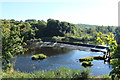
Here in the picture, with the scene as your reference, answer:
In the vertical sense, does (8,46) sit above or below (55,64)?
above

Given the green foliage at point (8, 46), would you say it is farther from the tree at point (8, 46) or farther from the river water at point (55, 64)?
the river water at point (55, 64)

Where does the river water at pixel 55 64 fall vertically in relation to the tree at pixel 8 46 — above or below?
below

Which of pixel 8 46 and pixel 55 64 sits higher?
pixel 8 46

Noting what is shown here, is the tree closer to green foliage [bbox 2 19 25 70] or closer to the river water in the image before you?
green foliage [bbox 2 19 25 70]

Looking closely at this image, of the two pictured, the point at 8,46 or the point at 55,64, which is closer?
the point at 8,46

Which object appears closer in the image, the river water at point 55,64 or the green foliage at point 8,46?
the green foliage at point 8,46

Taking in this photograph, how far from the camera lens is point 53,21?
4591 centimetres

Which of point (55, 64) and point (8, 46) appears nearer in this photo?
point (8, 46)

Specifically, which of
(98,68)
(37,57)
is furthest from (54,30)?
(98,68)

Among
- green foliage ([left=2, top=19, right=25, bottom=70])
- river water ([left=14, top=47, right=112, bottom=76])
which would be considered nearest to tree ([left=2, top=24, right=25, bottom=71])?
green foliage ([left=2, top=19, right=25, bottom=70])

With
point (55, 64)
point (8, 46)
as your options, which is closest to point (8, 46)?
point (8, 46)

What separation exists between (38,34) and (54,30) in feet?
15.4

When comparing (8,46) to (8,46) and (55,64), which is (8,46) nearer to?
(8,46)

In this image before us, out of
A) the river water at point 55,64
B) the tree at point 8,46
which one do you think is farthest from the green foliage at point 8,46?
the river water at point 55,64
